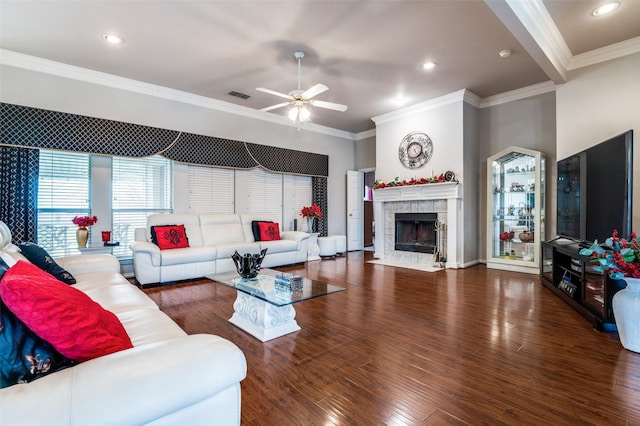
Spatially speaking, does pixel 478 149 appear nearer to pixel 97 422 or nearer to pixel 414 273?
pixel 414 273

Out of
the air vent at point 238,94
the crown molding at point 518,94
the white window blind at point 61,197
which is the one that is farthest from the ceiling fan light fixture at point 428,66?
the white window blind at point 61,197

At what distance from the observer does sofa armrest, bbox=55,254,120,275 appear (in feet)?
10.1

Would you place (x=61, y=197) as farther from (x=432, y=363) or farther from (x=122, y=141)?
(x=432, y=363)

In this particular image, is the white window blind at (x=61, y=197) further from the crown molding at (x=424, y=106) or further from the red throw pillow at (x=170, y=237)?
the crown molding at (x=424, y=106)

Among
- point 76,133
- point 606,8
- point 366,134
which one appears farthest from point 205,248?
point 606,8

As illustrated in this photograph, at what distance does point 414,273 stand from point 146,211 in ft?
14.9

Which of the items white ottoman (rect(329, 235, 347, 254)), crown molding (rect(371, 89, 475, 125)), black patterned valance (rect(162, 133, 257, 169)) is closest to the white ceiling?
crown molding (rect(371, 89, 475, 125))

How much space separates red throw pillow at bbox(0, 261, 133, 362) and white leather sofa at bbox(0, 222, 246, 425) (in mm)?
146

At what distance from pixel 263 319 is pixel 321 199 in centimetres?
500

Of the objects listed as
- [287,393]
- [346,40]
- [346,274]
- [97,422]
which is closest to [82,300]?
[97,422]

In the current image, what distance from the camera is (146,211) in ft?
17.2

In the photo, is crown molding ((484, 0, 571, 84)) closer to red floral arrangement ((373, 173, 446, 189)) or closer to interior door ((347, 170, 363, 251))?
red floral arrangement ((373, 173, 446, 189))

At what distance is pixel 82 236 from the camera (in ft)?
14.3

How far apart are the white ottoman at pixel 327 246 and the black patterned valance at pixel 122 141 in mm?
1726
